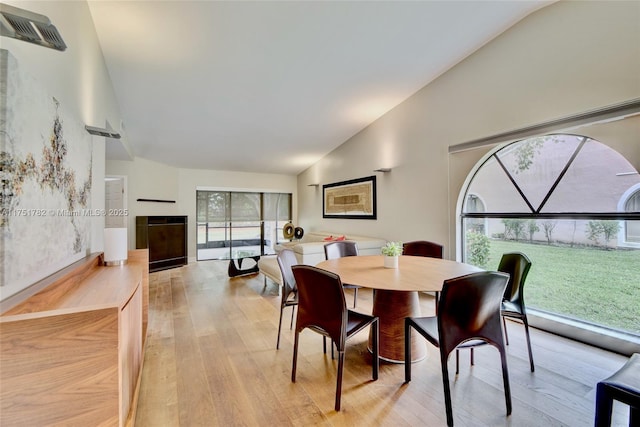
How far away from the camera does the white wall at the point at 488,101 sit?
8.17ft

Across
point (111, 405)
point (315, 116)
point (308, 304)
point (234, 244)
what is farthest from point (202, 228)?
point (111, 405)

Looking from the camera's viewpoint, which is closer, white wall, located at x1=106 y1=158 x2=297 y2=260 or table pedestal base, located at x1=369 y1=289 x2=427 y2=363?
table pedestal base, located at x1=369 y1=289 x2=427 y2=363

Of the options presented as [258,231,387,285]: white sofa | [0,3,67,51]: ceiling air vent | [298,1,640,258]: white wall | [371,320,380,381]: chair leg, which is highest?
[298,1,640,258]: white wall

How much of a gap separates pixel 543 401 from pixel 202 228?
7.24m

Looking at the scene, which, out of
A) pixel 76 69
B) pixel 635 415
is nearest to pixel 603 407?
pixel 635 415

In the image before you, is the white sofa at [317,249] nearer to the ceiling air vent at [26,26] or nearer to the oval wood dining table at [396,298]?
the oval wood dining table at [396,298]

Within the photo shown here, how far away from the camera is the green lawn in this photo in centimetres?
254

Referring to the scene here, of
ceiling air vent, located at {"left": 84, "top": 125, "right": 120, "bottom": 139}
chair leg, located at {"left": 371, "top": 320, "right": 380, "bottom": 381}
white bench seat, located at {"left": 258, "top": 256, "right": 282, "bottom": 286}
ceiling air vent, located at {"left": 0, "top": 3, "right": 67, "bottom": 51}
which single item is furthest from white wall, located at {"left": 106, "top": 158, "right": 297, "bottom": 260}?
chair leg, located at {"left": 371, "top": 320, "right": 380, "bottom": 381}

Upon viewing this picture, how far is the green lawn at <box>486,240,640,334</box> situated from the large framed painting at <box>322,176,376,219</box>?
8.43 feet

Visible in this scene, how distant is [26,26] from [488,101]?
403cm

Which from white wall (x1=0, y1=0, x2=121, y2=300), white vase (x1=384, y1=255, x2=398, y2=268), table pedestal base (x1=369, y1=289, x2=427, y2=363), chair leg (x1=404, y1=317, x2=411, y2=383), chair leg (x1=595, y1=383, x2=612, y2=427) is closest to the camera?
chair leg (x1=595, y1=383, x2=612, y2=427)

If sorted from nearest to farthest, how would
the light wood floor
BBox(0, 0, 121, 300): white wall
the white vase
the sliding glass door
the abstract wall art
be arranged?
the abstract wall art < BBox(0, 0, 121, 300): white wall < the light wood floor < the white vase < the sliding glass door

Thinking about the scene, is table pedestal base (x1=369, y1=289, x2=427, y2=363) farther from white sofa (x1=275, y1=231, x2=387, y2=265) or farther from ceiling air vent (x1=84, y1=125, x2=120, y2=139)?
ceiling air vent (x1=84, y1=125, x2=120, y2=139)

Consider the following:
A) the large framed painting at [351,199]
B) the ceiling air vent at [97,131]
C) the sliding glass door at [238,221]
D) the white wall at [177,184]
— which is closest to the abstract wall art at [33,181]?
the ceiling air vent at [97,131]
